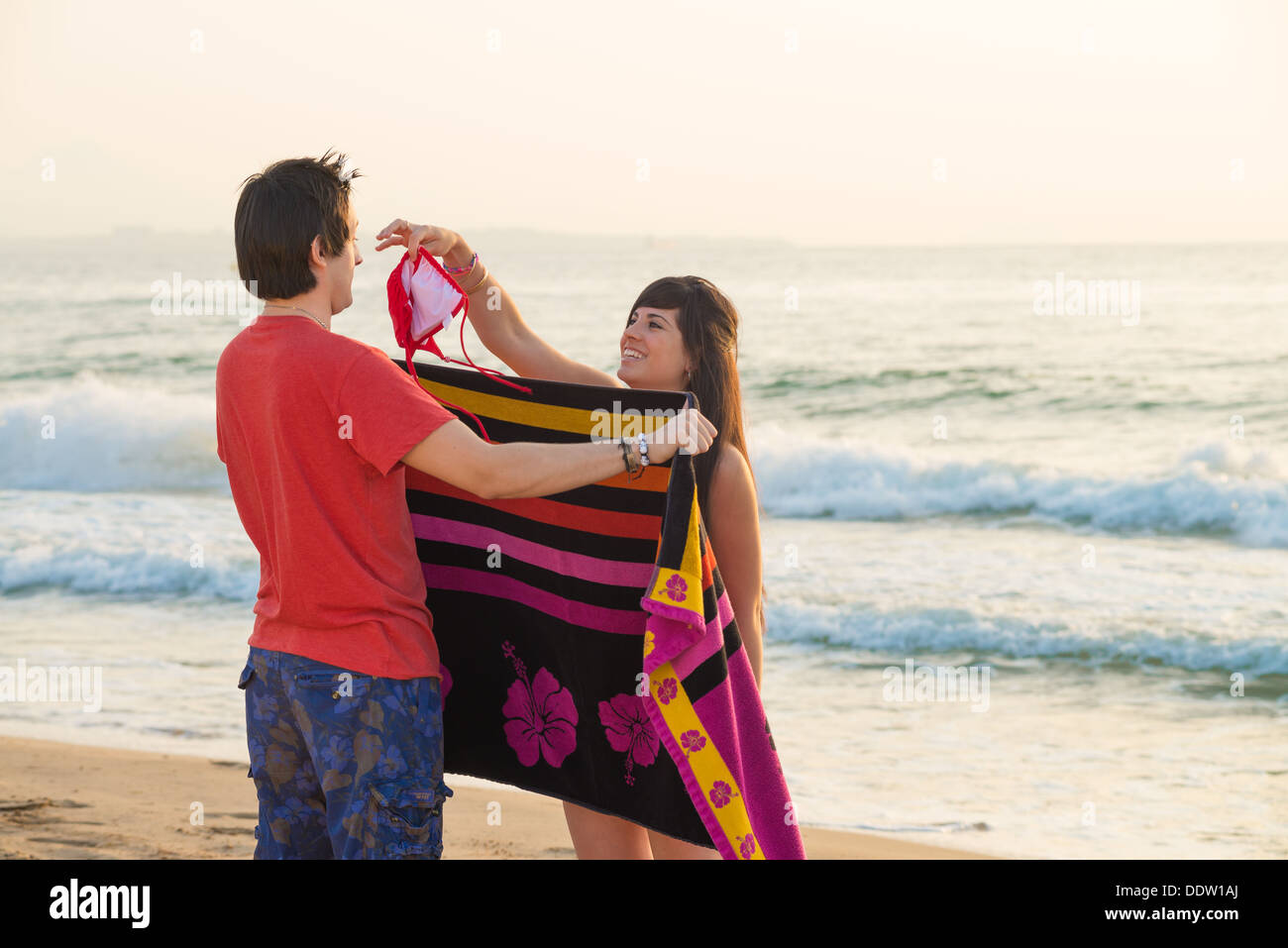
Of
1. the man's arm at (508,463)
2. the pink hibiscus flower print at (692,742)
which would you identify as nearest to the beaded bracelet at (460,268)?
the man's arm at (508,463)

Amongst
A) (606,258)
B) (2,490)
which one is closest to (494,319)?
(2,490)

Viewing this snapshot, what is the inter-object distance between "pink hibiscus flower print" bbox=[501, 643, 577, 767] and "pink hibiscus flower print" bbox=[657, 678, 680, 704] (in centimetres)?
41

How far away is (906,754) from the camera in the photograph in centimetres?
631

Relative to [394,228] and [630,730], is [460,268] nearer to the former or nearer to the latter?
[394,228]

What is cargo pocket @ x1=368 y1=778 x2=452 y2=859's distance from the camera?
2.38m

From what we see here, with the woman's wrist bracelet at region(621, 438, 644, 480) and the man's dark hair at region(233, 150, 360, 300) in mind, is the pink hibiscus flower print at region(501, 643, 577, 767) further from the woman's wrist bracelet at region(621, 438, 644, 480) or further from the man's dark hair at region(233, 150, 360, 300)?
the man's dark hair at region(233, 150, 360, 300)

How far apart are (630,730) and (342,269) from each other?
4.34 ft

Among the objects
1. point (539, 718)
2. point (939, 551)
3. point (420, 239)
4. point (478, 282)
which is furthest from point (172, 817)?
point (939, 551)

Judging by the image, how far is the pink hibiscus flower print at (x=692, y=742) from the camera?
2650 millimetres

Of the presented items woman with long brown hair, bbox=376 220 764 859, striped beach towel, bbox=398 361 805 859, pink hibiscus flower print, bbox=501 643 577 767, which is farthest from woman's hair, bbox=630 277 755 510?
pink hibiscus flower print, bbox=501 643 577 767

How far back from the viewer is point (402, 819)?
2395 mm
